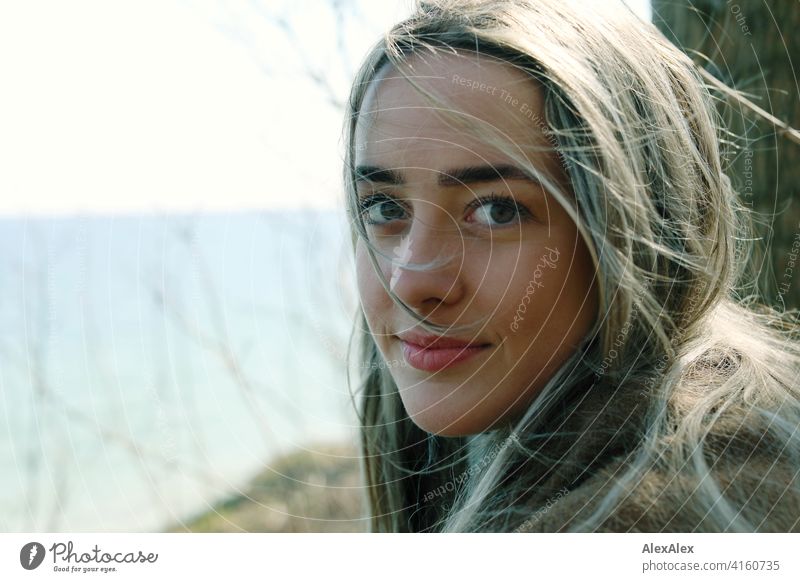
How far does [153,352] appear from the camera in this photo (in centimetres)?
84

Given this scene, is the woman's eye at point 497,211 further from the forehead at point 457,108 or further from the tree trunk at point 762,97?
the tree trunk at point 762,97

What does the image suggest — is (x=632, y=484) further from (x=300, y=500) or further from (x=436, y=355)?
(x=300, y=500)

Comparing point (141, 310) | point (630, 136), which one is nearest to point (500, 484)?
point (630, 136)

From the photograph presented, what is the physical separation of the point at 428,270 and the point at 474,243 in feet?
0.13

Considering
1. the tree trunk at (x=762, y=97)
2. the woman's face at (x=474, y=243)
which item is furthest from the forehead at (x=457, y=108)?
the tree trunk at (x=762, y=97)

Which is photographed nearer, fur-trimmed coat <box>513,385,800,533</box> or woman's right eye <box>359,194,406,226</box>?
fur-trimmed coat <box>513,385,800,533</box>

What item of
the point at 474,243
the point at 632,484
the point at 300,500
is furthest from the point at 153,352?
the point at 632,484

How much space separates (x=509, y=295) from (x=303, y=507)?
0.52 m

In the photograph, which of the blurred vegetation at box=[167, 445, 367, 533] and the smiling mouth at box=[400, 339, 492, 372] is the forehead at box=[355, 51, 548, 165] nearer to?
the smiling mouth at box=[400, 339, 492, 372]

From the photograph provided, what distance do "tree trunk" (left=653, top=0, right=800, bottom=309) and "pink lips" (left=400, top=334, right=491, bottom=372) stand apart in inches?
13.5

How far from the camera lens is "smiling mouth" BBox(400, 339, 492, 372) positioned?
619 mm

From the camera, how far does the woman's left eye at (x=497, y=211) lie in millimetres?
588

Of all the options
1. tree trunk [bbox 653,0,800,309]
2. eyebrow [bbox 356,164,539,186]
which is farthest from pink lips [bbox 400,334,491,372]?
tree trunk [bbox 653,0,800,309]

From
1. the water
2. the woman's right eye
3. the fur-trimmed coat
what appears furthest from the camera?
the water
